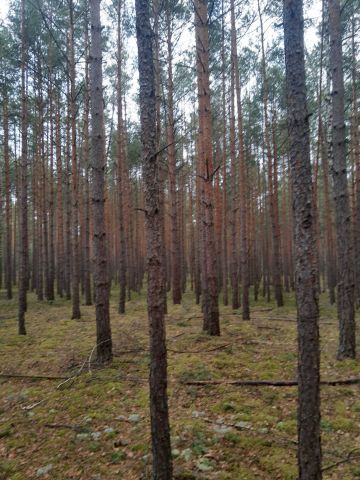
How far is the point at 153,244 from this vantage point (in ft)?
11.4

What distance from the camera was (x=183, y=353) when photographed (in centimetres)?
772

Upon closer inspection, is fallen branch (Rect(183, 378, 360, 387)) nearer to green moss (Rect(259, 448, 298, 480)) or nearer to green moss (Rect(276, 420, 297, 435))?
green moss (Rect(276, 420, 297, 435))

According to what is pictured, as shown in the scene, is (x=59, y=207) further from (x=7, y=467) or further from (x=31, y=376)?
(x=7, y=467)

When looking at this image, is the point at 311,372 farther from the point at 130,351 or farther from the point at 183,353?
the point at 130,351

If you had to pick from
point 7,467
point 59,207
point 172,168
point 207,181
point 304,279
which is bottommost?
point 7,467

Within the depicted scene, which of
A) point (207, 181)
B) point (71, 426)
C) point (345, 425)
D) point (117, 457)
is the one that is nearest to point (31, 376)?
point (71, 426)

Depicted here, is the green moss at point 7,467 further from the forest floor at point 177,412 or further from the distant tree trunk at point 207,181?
the distant tree trunk at point 207,181

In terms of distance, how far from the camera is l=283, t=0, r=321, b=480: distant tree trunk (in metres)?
2.87

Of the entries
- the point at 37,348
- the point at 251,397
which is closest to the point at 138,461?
the point at 251,397

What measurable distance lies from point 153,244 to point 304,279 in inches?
56.0

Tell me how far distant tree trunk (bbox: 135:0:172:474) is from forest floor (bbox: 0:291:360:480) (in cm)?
79

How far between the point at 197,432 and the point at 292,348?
4.22 metres

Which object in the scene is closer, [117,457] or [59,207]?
[117,457]

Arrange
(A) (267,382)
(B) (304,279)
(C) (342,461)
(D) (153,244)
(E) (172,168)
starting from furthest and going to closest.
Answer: (E) (172,168) < (A) (267,382) < (C) (342,461) < (D) (153,244) < (B) (304,279)
